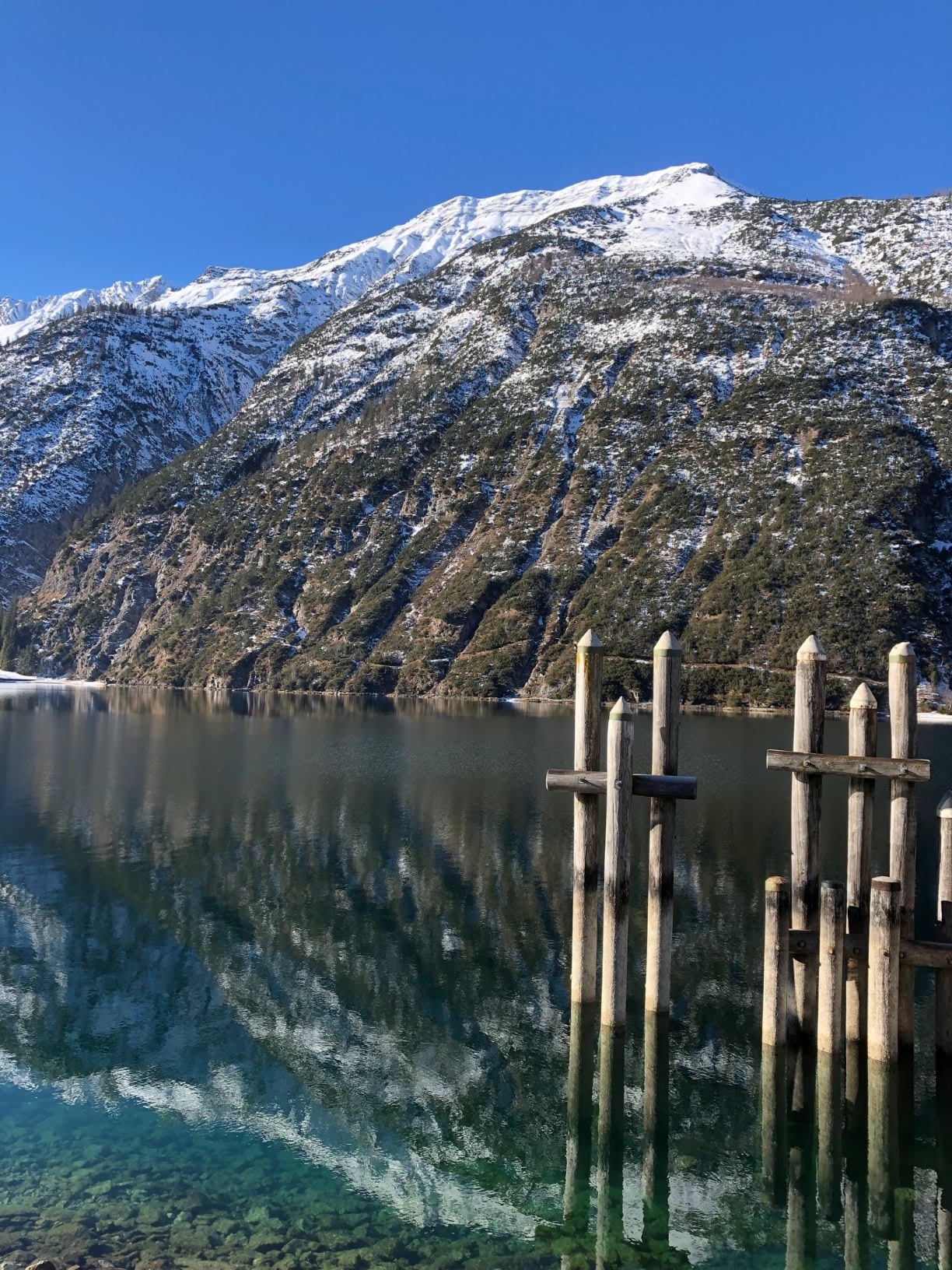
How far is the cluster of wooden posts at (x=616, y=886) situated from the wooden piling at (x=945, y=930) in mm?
4130

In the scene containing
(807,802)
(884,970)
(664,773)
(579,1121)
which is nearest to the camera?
(884,970)

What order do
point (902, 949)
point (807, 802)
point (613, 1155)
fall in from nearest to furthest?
point (613, 1155), point (902, 949), point (807, 802)

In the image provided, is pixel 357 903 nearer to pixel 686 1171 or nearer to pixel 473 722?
pixel 686 1171

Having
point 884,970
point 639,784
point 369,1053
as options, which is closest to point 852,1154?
point 884,970

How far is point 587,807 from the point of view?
18797 mm

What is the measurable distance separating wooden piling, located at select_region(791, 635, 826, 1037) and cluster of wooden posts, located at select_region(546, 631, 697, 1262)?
5.99 ft

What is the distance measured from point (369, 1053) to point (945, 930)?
1068 centimetres

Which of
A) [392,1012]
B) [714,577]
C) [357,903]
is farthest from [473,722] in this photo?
[392,1012]

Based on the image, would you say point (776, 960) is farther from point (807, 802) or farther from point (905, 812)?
point (905, 812)

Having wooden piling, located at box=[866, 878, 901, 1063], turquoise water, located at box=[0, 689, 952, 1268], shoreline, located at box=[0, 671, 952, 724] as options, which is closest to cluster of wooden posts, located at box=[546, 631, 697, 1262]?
turquoise water, located at box=[0, 689, 952, 1268]

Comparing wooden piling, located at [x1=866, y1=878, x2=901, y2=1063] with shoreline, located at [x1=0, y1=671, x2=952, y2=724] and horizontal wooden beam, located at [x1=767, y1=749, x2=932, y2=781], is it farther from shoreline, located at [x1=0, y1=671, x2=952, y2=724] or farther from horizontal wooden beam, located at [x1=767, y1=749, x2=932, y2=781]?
shoreline, located at [x1=0, y1=671, x2=952, y2=724]

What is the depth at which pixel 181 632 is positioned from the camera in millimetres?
192125

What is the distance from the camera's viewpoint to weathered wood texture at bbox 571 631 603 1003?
61.8 ft

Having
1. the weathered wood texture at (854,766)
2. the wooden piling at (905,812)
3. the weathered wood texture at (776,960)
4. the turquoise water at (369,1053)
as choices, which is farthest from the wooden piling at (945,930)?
the weathered wood texture at (776,960)
